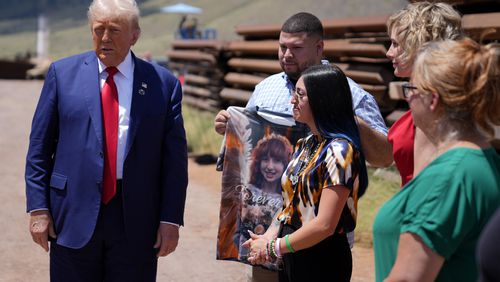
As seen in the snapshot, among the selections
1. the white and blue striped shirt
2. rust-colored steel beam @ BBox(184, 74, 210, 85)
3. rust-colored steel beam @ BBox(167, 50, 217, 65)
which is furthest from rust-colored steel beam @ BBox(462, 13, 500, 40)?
rust-colored steel beam @ BBox(184, 74, 210, 85)

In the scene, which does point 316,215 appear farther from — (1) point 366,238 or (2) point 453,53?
(1) point 366,238

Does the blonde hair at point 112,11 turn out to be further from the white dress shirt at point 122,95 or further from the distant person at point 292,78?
the distant person at point 292,78

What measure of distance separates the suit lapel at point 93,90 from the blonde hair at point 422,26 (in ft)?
4.65

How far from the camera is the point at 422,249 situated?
2.38 m

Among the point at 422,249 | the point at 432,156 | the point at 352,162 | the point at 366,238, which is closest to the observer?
the point at 422,249

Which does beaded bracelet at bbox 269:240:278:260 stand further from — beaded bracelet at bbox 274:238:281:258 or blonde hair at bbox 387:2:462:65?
blonde hair at bbox 387:2:462:65

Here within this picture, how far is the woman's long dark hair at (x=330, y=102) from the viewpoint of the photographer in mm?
3365

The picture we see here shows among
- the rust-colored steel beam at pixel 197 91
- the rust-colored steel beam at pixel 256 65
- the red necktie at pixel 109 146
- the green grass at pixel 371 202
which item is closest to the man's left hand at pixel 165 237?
the red necktie at pixel 109 146

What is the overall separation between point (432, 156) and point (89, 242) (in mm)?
1827

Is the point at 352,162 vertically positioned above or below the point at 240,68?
above

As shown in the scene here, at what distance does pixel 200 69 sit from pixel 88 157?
44.2 feet

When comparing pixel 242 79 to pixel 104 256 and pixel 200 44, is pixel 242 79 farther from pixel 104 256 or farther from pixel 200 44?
pixel 104 256

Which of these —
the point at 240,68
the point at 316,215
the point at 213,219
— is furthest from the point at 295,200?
the point at 240,68

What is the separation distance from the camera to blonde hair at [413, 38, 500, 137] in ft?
7.89
